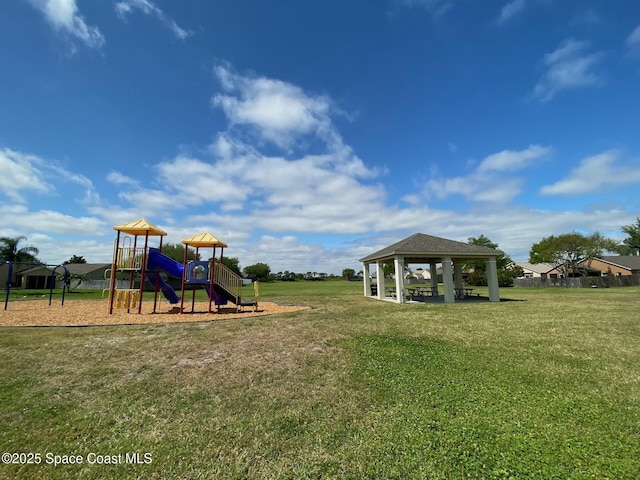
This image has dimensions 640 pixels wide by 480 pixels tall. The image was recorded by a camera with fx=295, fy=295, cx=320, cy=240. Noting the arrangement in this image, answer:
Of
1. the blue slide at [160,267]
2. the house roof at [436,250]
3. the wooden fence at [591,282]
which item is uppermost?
the house roof at [436,250]

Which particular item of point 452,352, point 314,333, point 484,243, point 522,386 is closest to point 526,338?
point 452,352

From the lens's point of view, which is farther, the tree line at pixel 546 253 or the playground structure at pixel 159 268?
the tree line at pixel 546 253

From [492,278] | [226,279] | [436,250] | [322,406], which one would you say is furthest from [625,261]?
[322,406]

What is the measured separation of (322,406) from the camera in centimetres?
430

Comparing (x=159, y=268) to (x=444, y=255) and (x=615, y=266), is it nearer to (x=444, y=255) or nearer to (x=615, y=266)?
(x=444, y=255)

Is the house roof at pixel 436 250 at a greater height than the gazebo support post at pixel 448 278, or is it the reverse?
the house roof at pixel 436 250

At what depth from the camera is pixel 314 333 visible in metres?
8.54

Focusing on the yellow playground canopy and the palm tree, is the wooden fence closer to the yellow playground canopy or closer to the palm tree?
the yellow playground canopy

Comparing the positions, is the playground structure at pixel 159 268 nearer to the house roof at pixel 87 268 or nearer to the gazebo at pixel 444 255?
the gazebo at pixel 444 255

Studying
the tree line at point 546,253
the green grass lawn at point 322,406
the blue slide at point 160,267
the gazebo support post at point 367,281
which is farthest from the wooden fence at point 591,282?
the blue slide at point 160,267

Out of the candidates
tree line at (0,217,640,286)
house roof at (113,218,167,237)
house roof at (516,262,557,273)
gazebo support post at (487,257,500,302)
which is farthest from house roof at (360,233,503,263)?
house roof at (516,262,557,273)

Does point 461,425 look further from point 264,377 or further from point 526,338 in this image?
point 526,338

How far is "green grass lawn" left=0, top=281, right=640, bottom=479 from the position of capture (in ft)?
10.2

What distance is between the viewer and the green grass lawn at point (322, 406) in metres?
3.10
